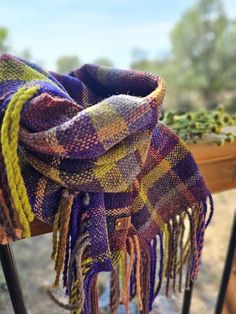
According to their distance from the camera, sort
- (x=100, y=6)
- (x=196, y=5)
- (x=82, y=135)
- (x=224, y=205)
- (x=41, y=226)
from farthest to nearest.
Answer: (x=100, y=6)
(x=196, y=5)
(x=224, y=205)
(x=41, y=226)
(x=82, y=135)

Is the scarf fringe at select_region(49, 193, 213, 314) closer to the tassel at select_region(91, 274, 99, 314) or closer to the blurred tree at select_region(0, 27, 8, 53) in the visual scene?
the tassel at select_region(91, 274, 99, 314)

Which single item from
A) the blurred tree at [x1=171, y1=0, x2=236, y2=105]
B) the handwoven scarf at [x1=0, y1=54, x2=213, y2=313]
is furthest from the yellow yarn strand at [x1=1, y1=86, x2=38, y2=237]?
the blurred tree at [x1=171, y1=0, x2=236, y2=105]

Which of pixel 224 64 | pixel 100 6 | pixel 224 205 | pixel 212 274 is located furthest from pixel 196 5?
pixel 212 274

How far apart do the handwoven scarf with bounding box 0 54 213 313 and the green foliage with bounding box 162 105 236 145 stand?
0.11 m

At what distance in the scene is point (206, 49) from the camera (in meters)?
4.39

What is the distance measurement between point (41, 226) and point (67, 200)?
0.31 feet

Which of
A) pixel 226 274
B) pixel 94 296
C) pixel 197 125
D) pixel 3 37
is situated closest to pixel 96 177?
pixel 94 296

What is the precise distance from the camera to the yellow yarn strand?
34 centimetres

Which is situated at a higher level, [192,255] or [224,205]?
[192,255]

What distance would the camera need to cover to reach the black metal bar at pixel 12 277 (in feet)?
1.65

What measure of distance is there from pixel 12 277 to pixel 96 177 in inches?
9.9

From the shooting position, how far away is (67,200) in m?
0.42

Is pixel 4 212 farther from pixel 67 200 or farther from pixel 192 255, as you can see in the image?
pixel 192 255

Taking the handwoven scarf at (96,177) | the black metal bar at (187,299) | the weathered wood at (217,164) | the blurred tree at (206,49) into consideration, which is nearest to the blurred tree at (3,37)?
the handwoven scarf at (96,177)
